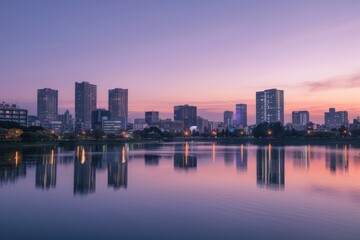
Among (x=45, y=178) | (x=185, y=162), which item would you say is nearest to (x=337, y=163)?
(x=185, y=162)

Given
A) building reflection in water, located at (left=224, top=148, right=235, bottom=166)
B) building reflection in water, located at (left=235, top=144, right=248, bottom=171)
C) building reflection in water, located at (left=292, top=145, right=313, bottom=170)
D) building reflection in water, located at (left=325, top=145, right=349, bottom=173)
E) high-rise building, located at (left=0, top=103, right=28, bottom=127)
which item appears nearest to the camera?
building reflection in water, located at (left=325, top=145, right=349, bottom=173)

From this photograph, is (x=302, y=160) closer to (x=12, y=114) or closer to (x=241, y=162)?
(x=241, y=162)

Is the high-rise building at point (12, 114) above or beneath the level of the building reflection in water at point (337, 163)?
above

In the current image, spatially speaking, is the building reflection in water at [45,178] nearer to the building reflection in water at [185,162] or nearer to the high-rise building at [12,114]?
the building reflection in water at [185,162]

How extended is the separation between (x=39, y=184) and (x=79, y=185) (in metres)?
2.52

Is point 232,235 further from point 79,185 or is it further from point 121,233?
point 79,185

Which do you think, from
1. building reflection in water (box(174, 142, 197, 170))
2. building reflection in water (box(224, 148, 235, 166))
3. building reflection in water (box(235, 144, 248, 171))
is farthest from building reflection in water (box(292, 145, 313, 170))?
building reflection in water (box(174, 142, 197, 170))

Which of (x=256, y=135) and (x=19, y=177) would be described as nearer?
(x=19, y=177)

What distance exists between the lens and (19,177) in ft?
83.3

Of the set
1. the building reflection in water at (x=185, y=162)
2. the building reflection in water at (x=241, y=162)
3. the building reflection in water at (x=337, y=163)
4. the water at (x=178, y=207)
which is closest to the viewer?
the water at (x=178, y=207)

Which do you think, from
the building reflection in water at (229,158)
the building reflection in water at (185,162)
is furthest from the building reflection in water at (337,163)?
the building reflection in water at (185,162)

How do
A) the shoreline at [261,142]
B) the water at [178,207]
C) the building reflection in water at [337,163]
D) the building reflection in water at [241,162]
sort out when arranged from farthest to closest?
the shoreline at [261,142], the building reflection in water at [241,162], the building reflection in water at [337,163], the water at [178,207]

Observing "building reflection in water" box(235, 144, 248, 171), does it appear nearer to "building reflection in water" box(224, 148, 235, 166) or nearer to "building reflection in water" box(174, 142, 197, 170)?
"building reflection in water" box(224, 148, 235, 166)

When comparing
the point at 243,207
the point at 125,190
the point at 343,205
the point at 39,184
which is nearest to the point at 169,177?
the point at 125,190
